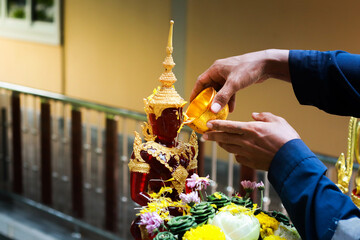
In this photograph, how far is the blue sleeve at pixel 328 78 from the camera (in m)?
1.11

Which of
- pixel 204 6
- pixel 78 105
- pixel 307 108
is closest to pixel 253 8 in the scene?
→ pixel 204 6

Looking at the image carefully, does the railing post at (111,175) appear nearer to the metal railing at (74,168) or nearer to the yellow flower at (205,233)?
the metal railing at (74,168)

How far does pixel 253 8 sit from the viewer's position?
14.0 ft

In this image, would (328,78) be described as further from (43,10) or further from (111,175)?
(43,10)

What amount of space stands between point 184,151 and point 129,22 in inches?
180

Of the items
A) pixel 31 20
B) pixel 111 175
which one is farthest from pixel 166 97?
pixel 31 20

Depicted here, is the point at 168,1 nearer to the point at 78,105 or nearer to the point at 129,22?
the point at 129,22

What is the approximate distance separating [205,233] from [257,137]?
204mm

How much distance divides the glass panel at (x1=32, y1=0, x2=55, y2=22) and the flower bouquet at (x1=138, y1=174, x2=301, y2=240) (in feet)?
19.3

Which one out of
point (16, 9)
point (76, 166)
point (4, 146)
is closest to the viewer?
point (76, 166)

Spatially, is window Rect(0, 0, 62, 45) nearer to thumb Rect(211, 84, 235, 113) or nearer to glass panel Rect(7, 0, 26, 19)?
glass panel Rect(7, 0, 26, 19)

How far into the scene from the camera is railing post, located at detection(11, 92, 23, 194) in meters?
3.67

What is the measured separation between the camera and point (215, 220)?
1.02m

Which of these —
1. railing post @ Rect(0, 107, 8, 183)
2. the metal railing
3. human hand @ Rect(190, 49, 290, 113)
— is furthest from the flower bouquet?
railing post @ Rect(0, 107, 8, 183)
